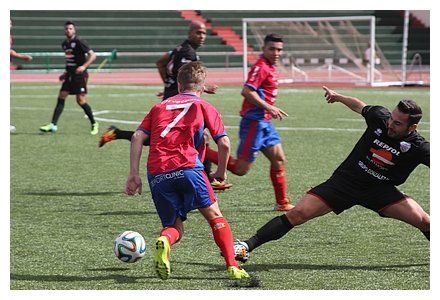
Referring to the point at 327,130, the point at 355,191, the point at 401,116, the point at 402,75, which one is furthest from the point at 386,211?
the point at 402,75

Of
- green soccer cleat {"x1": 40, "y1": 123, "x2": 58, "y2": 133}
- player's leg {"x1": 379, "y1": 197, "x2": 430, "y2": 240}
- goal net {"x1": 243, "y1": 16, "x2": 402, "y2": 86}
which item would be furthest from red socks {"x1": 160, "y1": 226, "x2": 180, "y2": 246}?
goal net {"x1": 243, "y1": 16, "x2": 402, "y2": 86}

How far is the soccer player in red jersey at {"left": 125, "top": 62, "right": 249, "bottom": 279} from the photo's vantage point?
7090 mm

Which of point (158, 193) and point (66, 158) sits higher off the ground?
point (158, 193)

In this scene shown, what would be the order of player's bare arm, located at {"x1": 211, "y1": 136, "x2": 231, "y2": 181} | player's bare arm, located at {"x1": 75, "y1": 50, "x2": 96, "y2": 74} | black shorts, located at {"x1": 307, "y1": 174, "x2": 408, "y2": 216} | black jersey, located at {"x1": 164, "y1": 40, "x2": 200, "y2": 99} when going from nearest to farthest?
player's bare arm, located at {"x1": 211, "y1": 136, "x2": 231, "y2": 181} < black shorts, located at {"x1": 307, "y1": 174, "x2": 408, "y2": 216} < black jersey, located at {"x1": 164, "y1": 40, "x2": 200, "y2": 99} < player's bare arm, located at {"x1": 75, "y1": 50, "x2": 96, "y2": 74}

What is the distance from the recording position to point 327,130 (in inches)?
749

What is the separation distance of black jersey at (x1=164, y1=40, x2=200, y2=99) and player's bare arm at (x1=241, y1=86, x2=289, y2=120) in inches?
42.7

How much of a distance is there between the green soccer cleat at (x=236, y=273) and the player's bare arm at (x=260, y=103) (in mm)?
2964

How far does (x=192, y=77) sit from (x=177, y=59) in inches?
160

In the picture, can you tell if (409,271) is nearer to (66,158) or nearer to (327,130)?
(66,158)

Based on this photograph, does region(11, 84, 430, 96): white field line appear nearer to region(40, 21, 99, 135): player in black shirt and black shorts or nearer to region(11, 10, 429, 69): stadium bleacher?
region(11, 10, 429, 69): stadium bleacher

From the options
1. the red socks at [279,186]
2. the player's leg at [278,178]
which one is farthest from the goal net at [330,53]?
the red socks at [279,186]

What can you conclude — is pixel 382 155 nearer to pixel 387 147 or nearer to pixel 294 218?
pixel 387 147

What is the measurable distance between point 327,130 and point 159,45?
28.1 m

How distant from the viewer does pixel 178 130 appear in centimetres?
717
